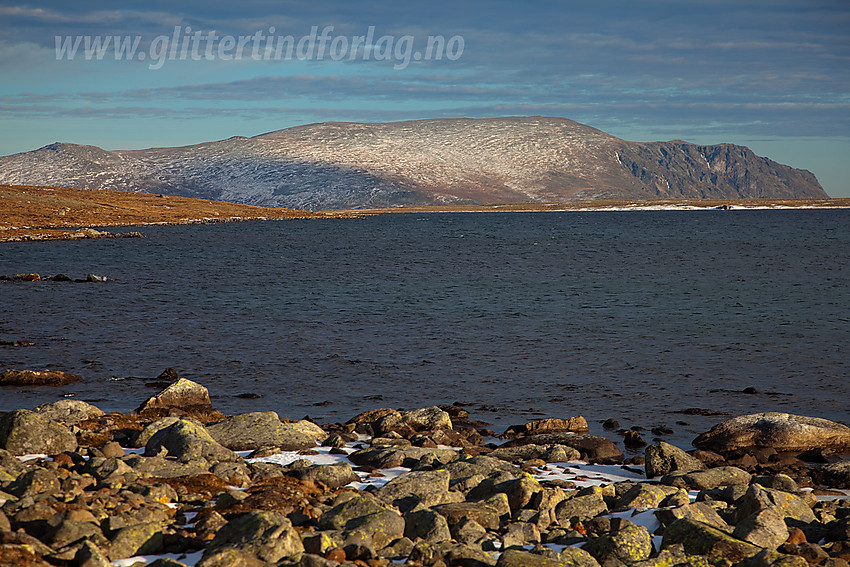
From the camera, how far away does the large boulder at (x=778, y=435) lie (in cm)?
1688

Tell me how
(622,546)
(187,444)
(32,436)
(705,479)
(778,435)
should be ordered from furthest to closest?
(778,435), (32,436), (187,444), (705,479), (622,546)

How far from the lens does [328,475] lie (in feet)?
40.8

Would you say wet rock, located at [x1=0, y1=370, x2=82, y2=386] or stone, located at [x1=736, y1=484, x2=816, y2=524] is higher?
stone, located at [x1=736, y1=484, x2=816, y2=524]

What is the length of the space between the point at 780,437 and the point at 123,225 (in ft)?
442

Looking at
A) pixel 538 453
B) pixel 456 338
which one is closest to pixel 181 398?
pixel 538 453

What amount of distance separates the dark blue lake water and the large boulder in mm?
1070

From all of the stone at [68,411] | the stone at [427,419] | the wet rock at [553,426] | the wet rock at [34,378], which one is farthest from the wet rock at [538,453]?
the wet rock at [34,378]

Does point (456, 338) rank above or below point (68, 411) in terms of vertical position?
above

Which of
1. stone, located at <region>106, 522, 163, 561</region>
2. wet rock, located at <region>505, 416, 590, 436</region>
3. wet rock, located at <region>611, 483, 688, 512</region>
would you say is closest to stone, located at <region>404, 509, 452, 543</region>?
stone, located at <region>106, 522, 163, 561</region>

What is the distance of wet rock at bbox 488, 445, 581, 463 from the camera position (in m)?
15.1

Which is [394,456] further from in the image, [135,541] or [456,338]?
[456,338]

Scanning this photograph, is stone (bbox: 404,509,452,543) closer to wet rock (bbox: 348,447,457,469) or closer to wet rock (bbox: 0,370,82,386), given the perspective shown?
wet rock (bbox: 348,447,457,469)

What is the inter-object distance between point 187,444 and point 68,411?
5.06m

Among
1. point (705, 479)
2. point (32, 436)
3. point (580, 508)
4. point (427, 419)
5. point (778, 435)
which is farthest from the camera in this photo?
point (427, 419)
